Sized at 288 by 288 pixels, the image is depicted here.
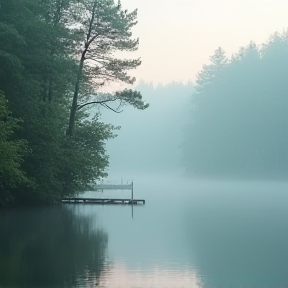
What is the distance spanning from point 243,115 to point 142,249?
73.7 meters

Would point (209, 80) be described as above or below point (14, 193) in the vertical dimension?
above

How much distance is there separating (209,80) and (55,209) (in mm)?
72201

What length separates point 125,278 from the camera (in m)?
13.6

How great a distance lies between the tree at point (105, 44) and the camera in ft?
118

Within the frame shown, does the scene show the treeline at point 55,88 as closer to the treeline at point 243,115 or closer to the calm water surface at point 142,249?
the calm water surface at point 142,249

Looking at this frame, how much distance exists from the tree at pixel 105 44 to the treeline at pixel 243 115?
167 ft

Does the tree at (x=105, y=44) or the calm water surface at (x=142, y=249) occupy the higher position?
the tree at (x=105, y=44)

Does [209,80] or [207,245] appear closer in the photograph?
[207,245]

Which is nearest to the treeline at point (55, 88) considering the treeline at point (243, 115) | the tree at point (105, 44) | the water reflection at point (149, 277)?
the tree at point (105, 44)

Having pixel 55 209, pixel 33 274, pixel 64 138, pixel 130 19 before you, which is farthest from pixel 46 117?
pixel 33 274

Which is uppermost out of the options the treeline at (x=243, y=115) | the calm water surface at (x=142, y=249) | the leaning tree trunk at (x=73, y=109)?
the treeline at (x=243, y=115)

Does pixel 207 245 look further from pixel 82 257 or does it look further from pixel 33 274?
pixel 33 274

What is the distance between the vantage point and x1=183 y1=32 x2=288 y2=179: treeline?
280ft

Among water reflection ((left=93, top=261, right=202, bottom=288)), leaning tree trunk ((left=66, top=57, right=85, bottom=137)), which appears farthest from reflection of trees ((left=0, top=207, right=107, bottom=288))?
leaning tree trunk ((left=66, top=57, right=85, bottom=137))
